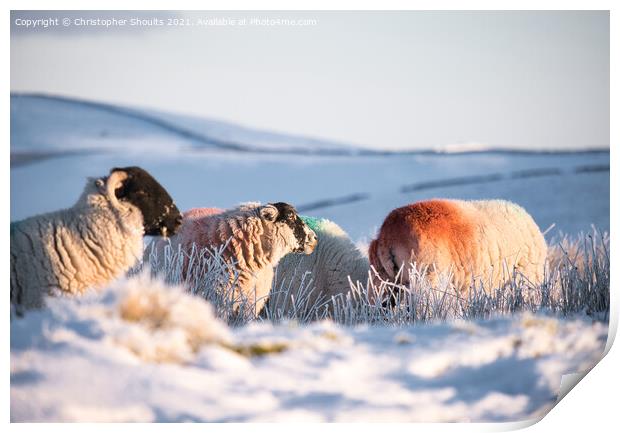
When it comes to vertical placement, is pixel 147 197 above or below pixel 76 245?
above

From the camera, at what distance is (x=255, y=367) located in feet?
13.2

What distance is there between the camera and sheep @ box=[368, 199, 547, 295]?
573 cm

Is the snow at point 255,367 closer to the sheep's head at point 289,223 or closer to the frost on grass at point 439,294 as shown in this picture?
the frost on grass at point 439,294

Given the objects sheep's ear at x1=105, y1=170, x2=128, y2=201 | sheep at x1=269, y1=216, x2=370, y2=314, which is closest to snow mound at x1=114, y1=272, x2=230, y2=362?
sheep's ear at x1=105, y1=170, x2=128, y2=201

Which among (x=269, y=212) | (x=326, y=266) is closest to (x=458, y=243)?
(x=269, y=212)

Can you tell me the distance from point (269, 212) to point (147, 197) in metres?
1.51

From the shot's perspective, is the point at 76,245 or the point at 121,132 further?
the point at 121,132

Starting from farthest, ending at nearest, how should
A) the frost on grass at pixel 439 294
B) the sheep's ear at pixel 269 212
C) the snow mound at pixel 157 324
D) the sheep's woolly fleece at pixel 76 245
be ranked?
the sheep's ear at pixel 269 212
the frost on grass at pixel 439 294
the sheep's woolly fleece at pixel 76 245
the snow mound at pixel 157 324

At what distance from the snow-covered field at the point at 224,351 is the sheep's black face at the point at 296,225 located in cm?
38

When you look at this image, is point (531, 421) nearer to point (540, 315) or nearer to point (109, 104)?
point (540, 315)

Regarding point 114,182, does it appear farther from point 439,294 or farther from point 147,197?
point 439,294

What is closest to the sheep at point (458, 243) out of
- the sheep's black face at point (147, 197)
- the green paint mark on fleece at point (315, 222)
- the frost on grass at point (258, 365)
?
the green paint mark on fleece at point (315, 222)

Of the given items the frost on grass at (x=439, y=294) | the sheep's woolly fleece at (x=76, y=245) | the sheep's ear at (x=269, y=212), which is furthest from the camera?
the sheep's ear at (x=269, y=212)

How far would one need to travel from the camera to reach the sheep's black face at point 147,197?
4.28m
